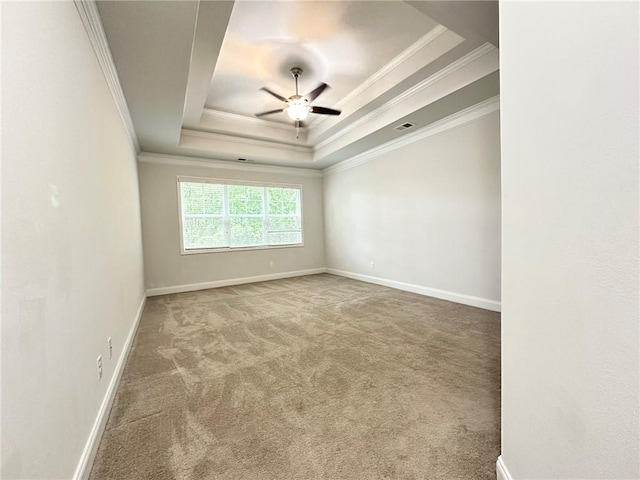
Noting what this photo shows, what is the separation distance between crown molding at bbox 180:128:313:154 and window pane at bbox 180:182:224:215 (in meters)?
1.00

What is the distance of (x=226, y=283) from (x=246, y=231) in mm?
1143

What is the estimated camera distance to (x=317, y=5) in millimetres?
2332

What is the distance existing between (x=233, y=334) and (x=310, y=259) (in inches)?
150

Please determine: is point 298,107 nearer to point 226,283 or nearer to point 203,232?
point 203,232

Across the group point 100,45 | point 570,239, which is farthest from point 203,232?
point 570,239

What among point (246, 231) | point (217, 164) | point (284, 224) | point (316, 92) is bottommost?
point (246, 231)

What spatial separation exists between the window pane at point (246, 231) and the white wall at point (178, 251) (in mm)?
200

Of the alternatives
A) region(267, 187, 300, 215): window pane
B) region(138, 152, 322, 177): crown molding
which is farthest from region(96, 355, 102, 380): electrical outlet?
region(267, 187, 300, 215): window pane

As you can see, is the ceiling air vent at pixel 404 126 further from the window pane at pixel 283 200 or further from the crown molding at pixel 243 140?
Result: the window pane at pixel 283 200

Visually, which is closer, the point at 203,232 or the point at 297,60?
the point at 297,60

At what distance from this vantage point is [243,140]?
508 cm

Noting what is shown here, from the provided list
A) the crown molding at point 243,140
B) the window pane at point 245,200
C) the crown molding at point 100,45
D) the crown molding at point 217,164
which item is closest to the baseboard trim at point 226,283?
the window pane at point 245,200

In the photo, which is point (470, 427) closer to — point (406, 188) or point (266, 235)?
point (406, 188)

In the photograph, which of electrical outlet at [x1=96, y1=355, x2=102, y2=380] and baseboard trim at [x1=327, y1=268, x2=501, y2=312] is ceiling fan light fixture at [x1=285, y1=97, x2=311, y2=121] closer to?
electrical outlet at [x1=96, y1=355, x2=102, y2=380]
